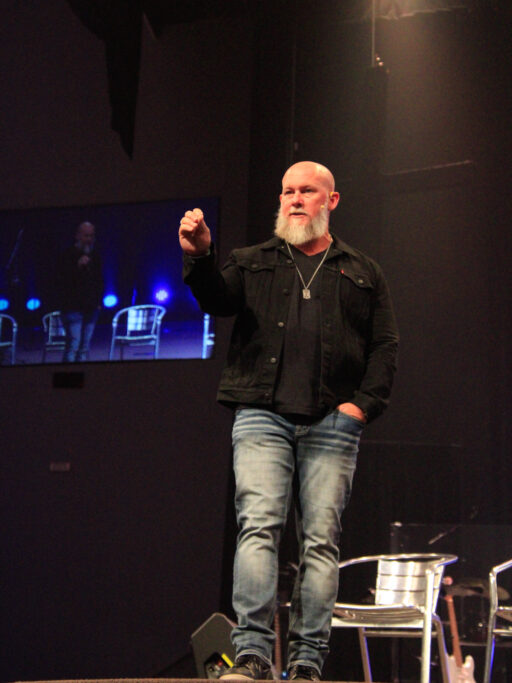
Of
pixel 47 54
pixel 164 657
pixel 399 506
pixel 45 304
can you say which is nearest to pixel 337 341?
pixel 399 506

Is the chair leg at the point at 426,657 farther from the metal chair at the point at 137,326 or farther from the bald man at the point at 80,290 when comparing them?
the bald man at the point at 80,290

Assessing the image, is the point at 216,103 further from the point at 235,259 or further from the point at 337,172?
the point at 235,259

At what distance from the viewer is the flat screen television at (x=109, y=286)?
189 inches

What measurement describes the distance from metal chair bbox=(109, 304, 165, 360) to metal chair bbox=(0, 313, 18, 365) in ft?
2.08

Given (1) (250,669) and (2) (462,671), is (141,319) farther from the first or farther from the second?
(1) (250,669)

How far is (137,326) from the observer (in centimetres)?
488

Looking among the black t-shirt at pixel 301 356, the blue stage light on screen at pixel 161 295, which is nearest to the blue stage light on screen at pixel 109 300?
the blue stage light on screen at pixel 161 295

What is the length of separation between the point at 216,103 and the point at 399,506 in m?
2.59

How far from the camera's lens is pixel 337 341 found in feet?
7.06

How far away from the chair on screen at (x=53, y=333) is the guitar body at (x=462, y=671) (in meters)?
2.81

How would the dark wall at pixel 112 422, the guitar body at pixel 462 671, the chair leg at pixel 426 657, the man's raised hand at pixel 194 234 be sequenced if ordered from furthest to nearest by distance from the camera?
the dark wall at pixel 112 422 < the guitar body at pixel 462 671 < the chair leg at pixel 426 657 < the man's raised hand at pixel 194 234

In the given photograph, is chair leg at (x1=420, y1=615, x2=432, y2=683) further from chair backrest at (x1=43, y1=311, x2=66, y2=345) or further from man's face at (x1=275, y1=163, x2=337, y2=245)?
chair backrest at (x1=43, y1=311, x2=66, y2=345)

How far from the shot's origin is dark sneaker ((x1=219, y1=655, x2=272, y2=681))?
1727 mm

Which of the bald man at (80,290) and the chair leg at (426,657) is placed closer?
the chair leg at (426,657)
